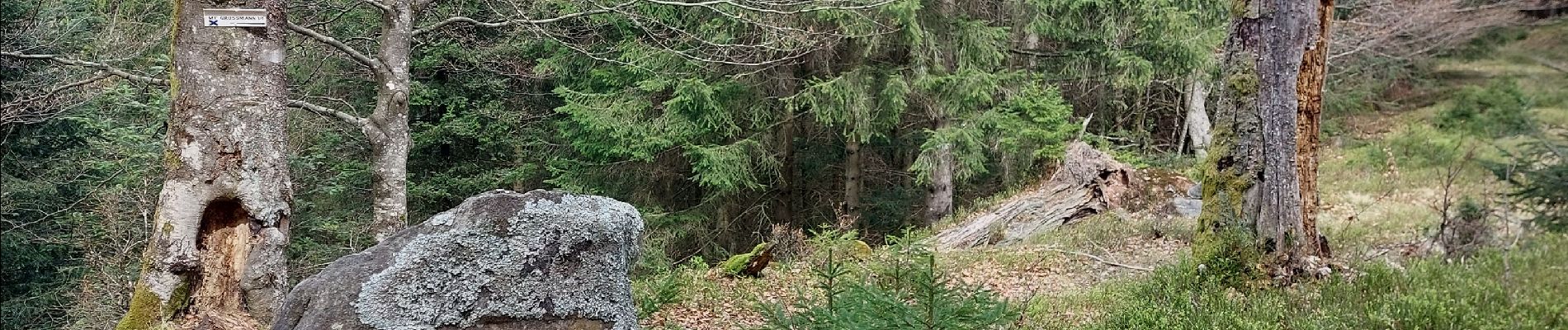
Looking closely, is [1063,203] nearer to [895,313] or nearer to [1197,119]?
[895,313]

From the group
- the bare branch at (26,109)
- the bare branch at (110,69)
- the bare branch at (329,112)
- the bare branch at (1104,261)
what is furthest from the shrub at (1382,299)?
the bare branch at (26,109)

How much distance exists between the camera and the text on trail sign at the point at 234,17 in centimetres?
452

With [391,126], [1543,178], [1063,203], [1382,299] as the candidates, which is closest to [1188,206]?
[1063,203]

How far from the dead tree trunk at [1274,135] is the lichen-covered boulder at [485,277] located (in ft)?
12.4

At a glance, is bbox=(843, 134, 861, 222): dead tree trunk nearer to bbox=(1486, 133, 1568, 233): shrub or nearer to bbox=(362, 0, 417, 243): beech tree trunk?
bbox=(362, 0, 417, 243): beech tree trunk

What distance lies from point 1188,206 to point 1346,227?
398cm

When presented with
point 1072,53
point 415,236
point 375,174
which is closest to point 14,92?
point 375,174

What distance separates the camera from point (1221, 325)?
13.7 feet

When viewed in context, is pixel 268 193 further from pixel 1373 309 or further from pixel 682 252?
pixel 682 252

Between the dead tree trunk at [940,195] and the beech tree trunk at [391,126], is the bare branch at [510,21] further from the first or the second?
the dead tree trunk at [940,195]

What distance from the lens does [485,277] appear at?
3203 millimetres

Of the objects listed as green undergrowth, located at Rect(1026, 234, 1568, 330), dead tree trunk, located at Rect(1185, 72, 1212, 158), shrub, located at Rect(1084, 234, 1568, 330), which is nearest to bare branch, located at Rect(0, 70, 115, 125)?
green undergrowth, located at Rect(1026, 234, 1568, 330)

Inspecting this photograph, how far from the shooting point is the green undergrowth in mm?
2195

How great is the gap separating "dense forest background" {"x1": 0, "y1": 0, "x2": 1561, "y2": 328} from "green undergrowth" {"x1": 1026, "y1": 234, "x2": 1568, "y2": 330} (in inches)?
184
